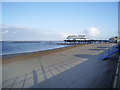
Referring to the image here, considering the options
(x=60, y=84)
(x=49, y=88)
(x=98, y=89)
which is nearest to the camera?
(x=98, y=89)

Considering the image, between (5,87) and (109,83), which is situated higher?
(109,83)

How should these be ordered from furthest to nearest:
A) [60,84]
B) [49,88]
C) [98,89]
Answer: [60,84]
[49,88]
[98,89]

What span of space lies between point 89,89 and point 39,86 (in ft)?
6.92

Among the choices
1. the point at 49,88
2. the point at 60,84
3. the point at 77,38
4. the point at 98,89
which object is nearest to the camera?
the point at 98,89

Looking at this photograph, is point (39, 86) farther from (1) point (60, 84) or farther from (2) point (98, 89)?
(2) point (98, 89)

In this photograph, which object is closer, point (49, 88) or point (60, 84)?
point (49, 88)

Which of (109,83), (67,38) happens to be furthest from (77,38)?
(109,83)

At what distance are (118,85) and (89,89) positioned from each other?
1.25 meters

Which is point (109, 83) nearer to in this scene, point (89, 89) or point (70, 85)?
point (89, 89)

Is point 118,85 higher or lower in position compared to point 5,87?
higher

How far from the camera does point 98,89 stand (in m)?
3.16

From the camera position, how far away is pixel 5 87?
369 centimetres

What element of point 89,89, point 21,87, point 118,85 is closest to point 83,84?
point 89,89

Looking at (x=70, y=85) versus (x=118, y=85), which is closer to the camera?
(x=118, y=85)
